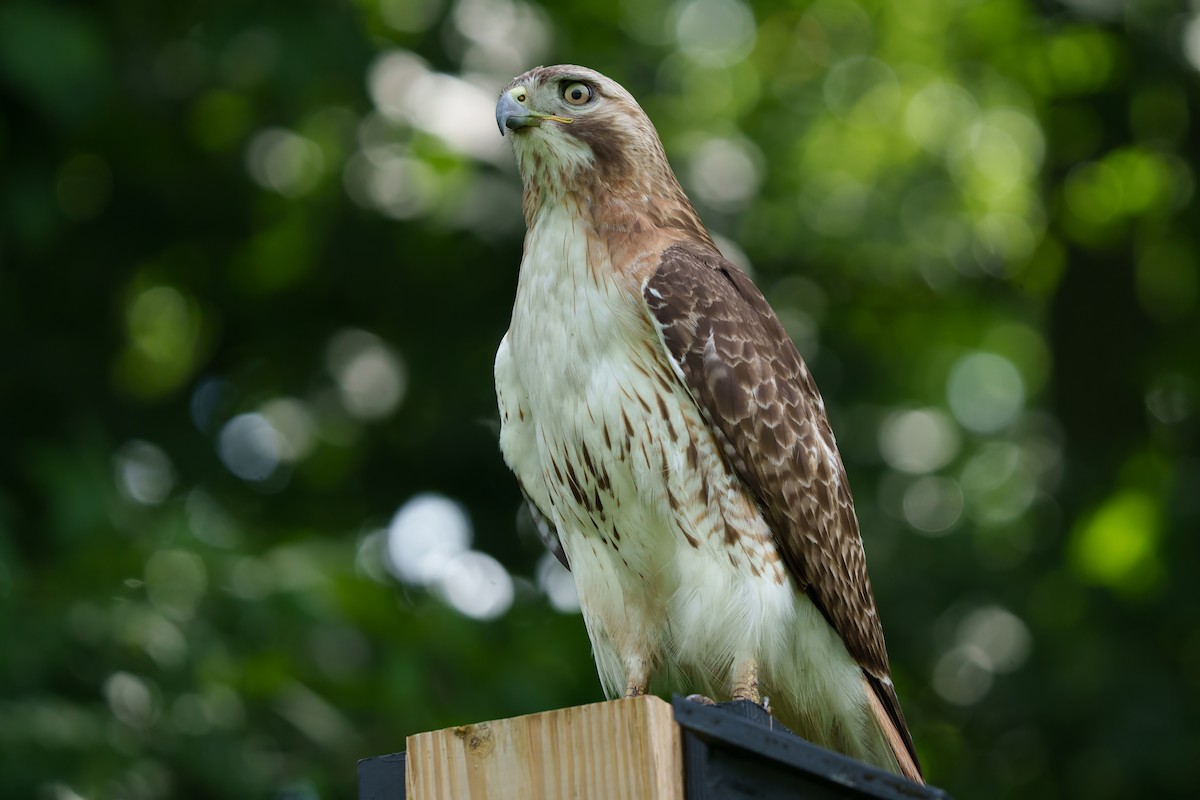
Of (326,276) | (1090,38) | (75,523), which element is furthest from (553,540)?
(1090,38)

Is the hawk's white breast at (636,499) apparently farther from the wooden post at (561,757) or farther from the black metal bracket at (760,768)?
the wooden post at (561,757)

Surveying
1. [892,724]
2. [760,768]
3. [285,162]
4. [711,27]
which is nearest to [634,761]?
[760,768]

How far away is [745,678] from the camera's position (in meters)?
3.71

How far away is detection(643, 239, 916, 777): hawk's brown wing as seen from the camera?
3756 mm

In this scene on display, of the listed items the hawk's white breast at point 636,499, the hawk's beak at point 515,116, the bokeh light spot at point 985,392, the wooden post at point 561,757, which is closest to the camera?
the wooden post at point 561,757

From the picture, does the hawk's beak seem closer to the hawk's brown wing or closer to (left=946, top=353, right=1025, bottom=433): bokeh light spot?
the hawk's brown wing

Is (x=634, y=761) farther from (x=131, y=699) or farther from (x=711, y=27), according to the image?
(x=711, y=27)

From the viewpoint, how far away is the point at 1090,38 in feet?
30.5

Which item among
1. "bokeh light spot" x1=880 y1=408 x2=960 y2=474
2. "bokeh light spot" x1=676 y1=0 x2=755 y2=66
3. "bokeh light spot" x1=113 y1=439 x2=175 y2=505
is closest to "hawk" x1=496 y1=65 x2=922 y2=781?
"bokeh light spot" x1=113 y1=439 x2=175 y2=505

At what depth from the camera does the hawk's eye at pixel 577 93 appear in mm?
4215

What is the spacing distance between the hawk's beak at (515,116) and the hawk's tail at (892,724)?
1627mm

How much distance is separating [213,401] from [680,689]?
15.9 feet

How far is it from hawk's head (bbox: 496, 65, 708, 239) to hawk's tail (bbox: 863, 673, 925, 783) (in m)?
1.26

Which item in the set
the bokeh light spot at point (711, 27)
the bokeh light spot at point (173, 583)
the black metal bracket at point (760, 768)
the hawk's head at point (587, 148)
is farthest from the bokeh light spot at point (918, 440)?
the black metal bracket at point (760, 768)
